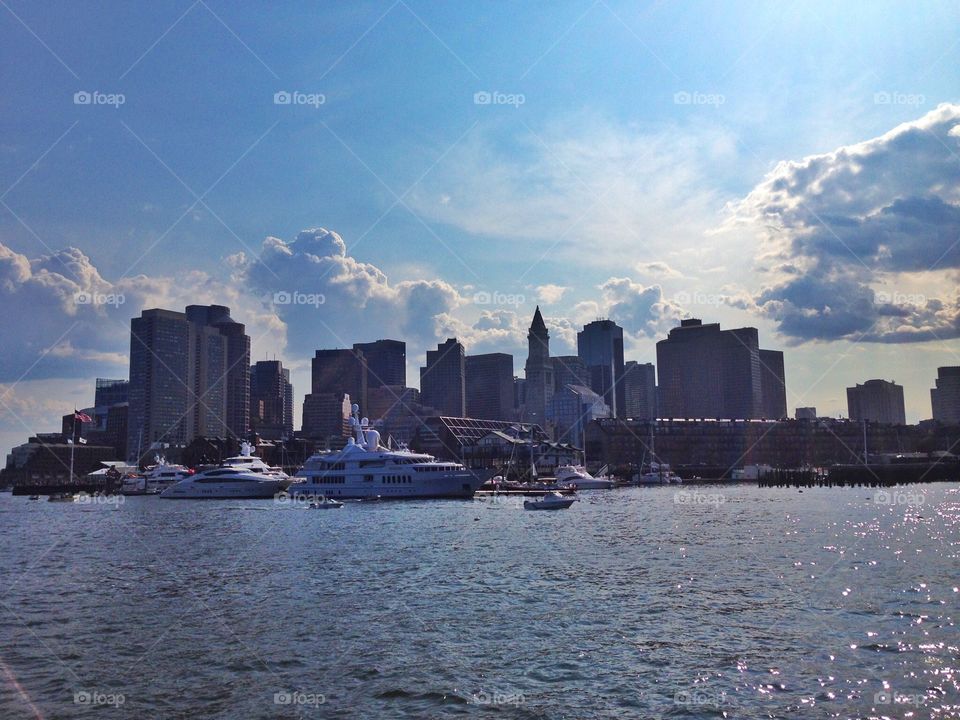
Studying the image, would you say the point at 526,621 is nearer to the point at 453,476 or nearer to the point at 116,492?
the point at 453,476

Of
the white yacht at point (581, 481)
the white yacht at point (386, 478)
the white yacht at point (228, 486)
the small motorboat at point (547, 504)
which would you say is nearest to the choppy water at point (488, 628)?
the small motorboat at point (547, 504)

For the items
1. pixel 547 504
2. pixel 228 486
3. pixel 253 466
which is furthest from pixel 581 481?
pixel 228 486

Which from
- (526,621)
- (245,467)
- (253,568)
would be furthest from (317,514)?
(526,621)

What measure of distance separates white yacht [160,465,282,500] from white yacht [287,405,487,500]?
17.7 meters

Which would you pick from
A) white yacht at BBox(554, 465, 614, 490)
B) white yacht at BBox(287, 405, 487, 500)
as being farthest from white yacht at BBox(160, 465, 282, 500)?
white yacht at BBox(554, 465, 614, 490)

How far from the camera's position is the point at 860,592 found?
37094 millimetres

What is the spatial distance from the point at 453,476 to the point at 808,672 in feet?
327

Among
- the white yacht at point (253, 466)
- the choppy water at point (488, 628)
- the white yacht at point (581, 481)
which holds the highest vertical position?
the white yacht at point (253, 466)

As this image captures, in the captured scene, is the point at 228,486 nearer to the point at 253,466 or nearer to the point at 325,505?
the point at 253,466

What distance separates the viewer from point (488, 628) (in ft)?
101

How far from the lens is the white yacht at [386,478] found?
122m

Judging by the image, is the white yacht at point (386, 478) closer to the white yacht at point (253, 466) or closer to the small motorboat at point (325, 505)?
the small motorboat at point (325, 505)

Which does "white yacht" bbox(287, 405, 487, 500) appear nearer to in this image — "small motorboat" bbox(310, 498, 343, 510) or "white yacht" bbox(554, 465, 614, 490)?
"small motorboat" bbox(310, 498, 343, 510)

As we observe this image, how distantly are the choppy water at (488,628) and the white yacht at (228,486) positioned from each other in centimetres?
8357
